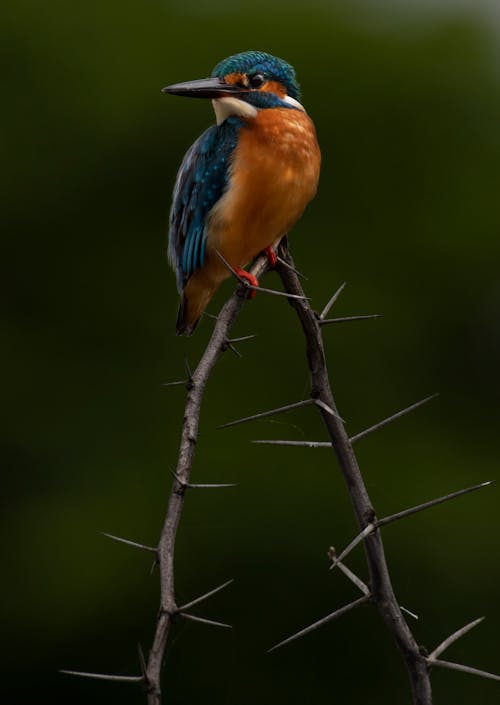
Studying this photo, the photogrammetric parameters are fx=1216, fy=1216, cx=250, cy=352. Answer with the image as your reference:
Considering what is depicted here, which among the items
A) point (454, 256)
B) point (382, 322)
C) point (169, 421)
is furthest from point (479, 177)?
point (169, 421)

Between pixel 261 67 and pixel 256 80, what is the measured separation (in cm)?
2

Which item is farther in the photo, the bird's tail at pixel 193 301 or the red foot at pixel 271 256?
the bird's tail at pixel 193 301

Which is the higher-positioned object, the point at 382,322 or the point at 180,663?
the point at 382,322

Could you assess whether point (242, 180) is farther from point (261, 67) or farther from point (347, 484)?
point (347, 484)

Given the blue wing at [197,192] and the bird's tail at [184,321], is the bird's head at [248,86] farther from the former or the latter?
the bird's tail at [184,321]

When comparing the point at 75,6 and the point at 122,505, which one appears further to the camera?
the point at 75,6

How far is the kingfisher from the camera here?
58.7 inches

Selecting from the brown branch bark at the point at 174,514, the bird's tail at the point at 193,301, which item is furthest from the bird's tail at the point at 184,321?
the brown branch bark at the point at 174,514

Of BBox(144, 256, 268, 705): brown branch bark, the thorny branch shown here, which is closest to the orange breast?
the thorny branch

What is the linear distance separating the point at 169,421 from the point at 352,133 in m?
1.45

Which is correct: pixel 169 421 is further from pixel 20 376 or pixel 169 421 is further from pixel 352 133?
pixel 352 133

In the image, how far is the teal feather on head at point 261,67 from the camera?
138cm

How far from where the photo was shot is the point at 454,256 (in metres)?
5.28

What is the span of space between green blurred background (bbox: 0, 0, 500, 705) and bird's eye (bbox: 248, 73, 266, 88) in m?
3.18
